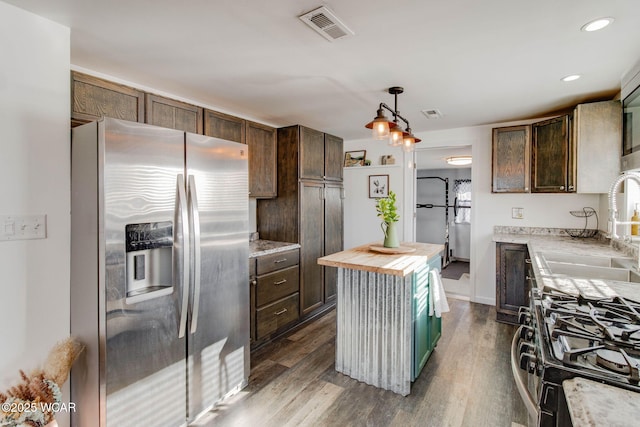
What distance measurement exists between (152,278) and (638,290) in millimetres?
2497

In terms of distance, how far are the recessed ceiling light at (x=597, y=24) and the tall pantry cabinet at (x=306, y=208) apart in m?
2.43

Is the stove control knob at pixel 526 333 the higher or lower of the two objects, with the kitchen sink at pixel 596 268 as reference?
lower

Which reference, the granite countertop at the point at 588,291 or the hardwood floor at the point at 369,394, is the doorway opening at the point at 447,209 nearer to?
the granite countertop at the point at 588,291

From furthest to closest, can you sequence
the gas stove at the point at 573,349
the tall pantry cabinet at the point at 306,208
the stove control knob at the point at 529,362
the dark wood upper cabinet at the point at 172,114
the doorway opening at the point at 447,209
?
1. the doorway opening at the point at 447,209
2. the tall pantry cabinet at the point at 306,208
3. the dark wood upper cabinet at the point at 172,114
4. the stove control knob at the point at 529,362
5. the gas stove at the point at 573,349

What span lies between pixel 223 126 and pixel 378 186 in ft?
8.54

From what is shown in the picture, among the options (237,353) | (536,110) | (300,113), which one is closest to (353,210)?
(300,113)

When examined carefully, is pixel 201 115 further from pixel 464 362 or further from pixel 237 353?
pixel 464 362

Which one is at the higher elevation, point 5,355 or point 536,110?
point 536,110

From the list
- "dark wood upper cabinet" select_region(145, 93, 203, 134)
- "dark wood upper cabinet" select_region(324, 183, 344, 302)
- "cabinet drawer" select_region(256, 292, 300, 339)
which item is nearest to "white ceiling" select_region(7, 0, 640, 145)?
"dark wood upper cabinet" select_region(145, 93, 203, 134)

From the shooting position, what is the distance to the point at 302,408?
212 centimetres

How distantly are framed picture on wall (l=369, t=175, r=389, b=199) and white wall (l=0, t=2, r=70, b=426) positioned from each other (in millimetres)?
3818

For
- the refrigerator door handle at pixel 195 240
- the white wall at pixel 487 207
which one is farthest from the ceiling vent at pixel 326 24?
the white wall at pixel 487 207

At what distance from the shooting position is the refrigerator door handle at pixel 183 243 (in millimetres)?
1854

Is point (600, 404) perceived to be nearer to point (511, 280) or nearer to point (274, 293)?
point (274, 293)
